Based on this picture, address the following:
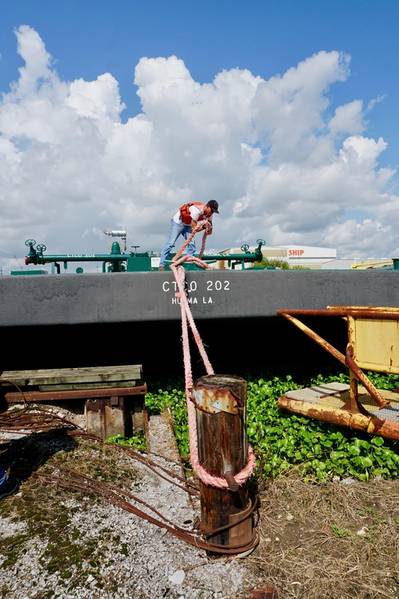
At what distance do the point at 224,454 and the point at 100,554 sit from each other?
2.69 ft

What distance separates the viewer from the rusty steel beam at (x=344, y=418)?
3055mm

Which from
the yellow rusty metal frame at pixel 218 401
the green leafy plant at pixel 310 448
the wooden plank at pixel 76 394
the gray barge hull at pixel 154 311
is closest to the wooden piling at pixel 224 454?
the yellow rusty metal frame at pixel 218 401

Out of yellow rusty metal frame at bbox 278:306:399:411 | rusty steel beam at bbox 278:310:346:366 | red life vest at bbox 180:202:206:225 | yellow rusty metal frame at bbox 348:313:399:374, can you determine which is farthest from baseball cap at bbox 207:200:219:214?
yellow rusty metal frame at bbox 348:313:399:374

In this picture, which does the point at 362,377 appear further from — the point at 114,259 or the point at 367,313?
the point at 114,259

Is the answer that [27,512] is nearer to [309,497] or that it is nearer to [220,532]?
[220,532]

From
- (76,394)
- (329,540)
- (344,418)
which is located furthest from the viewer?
(76,394)

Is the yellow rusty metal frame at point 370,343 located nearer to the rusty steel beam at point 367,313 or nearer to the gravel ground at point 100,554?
the rusty steel beam at point 367,313

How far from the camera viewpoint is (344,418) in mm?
3293

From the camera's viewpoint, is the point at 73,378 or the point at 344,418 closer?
the point at 344,418

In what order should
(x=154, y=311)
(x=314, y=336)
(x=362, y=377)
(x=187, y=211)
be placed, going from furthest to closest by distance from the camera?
(x=187, y=211) < (x=154, y=311) < (x=314, y=336) < (x=362, y=377)

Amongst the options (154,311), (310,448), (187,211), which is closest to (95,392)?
(154,311)

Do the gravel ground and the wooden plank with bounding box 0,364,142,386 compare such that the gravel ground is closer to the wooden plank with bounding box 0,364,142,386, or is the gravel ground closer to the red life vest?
the wooden plank with bounding box 0,364,142,386

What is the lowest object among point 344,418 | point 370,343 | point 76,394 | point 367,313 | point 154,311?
point 344,418

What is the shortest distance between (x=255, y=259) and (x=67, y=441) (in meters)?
4.09
